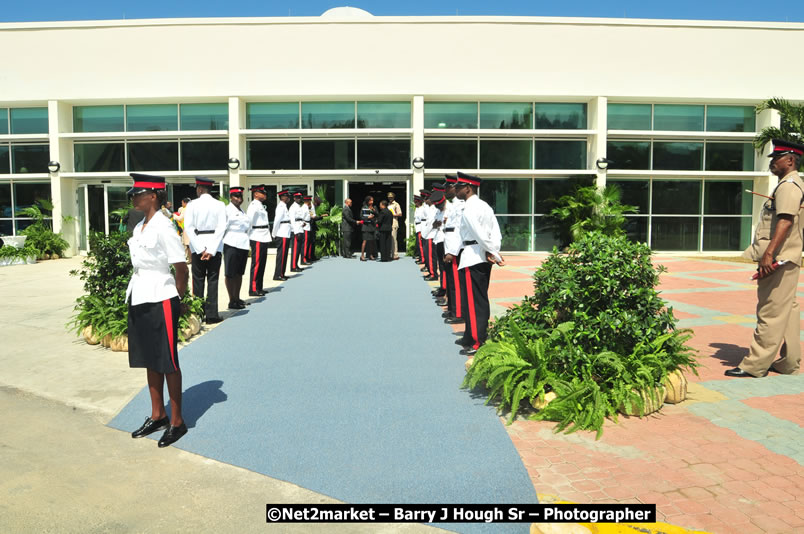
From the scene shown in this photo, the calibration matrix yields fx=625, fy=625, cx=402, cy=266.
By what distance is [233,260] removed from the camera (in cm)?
998

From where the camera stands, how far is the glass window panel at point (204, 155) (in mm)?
21500

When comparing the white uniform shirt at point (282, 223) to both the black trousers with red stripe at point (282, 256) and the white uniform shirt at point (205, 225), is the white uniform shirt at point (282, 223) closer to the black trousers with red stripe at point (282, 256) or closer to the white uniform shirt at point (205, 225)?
the black trousers with red stripe at point (282, 256)

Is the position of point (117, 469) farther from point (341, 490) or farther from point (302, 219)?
point (302, 219)

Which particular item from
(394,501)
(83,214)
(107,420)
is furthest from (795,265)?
(83,214)

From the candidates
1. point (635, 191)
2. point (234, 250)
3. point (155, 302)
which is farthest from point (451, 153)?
point (155, 302)

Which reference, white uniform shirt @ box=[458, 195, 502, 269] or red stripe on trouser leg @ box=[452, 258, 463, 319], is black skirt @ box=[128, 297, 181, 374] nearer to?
white uniform shirt @ box=[458, 195, 502, 269]

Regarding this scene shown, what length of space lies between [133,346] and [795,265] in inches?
238

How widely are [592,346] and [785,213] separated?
7.70 feet

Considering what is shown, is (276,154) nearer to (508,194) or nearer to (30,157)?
(508,194)

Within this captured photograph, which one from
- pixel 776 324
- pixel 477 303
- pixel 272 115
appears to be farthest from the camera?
pixel 272 115

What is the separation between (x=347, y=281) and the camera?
45.0 ft

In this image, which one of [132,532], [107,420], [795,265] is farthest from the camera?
[795,265]

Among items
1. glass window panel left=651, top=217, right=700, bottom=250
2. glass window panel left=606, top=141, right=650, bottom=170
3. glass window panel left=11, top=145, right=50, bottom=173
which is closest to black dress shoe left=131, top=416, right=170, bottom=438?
glass window panel left=606, top=141, right=650, bottom=170

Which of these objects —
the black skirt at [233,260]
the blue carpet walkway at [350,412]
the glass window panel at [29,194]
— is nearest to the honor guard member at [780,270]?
the blue carpet walkway at [350,412]
